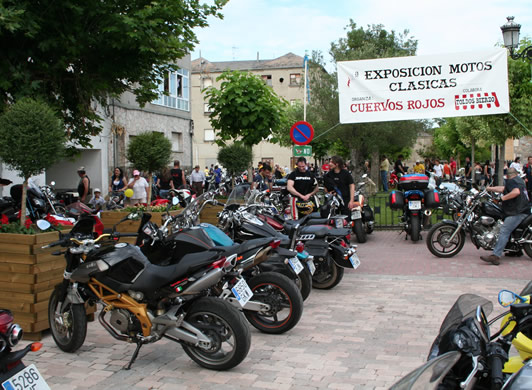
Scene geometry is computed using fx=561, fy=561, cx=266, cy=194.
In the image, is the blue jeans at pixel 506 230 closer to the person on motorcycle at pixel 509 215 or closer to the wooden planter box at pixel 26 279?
the person on motorcycle at pixel 509 215

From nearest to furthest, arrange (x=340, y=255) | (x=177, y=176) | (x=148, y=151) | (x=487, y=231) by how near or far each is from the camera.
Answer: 1. (x=340, y=255)
2. (x=148, y=151)
3. (x=487, y=231)
4. (x=177, y=176)

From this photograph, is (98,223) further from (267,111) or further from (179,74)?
(179,74)

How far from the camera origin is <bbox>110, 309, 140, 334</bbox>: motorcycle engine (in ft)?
15.0

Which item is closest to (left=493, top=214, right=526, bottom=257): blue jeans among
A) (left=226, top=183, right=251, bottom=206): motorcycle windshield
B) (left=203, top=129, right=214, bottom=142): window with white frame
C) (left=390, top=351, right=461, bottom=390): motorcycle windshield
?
(left=226, top=183, right=251, bottom=206): motorcycle windshield

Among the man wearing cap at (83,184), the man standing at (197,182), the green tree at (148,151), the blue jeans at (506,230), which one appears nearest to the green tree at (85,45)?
the green tree at (148,151)

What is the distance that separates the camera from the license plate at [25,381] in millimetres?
2844

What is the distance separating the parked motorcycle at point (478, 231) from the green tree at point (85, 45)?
535 centimetres

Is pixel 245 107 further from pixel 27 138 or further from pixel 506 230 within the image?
pixel 27 138

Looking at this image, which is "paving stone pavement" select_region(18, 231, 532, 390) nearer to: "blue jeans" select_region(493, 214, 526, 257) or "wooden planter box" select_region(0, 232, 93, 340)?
"wooden planter box" select_region(0, 232, 93, 340)

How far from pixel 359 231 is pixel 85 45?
21.0 ft

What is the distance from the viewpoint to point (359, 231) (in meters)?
11.6

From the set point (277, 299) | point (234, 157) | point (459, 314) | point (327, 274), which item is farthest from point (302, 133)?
point (459, 314)

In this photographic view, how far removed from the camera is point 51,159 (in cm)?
580

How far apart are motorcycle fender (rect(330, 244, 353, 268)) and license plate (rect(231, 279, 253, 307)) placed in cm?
260
